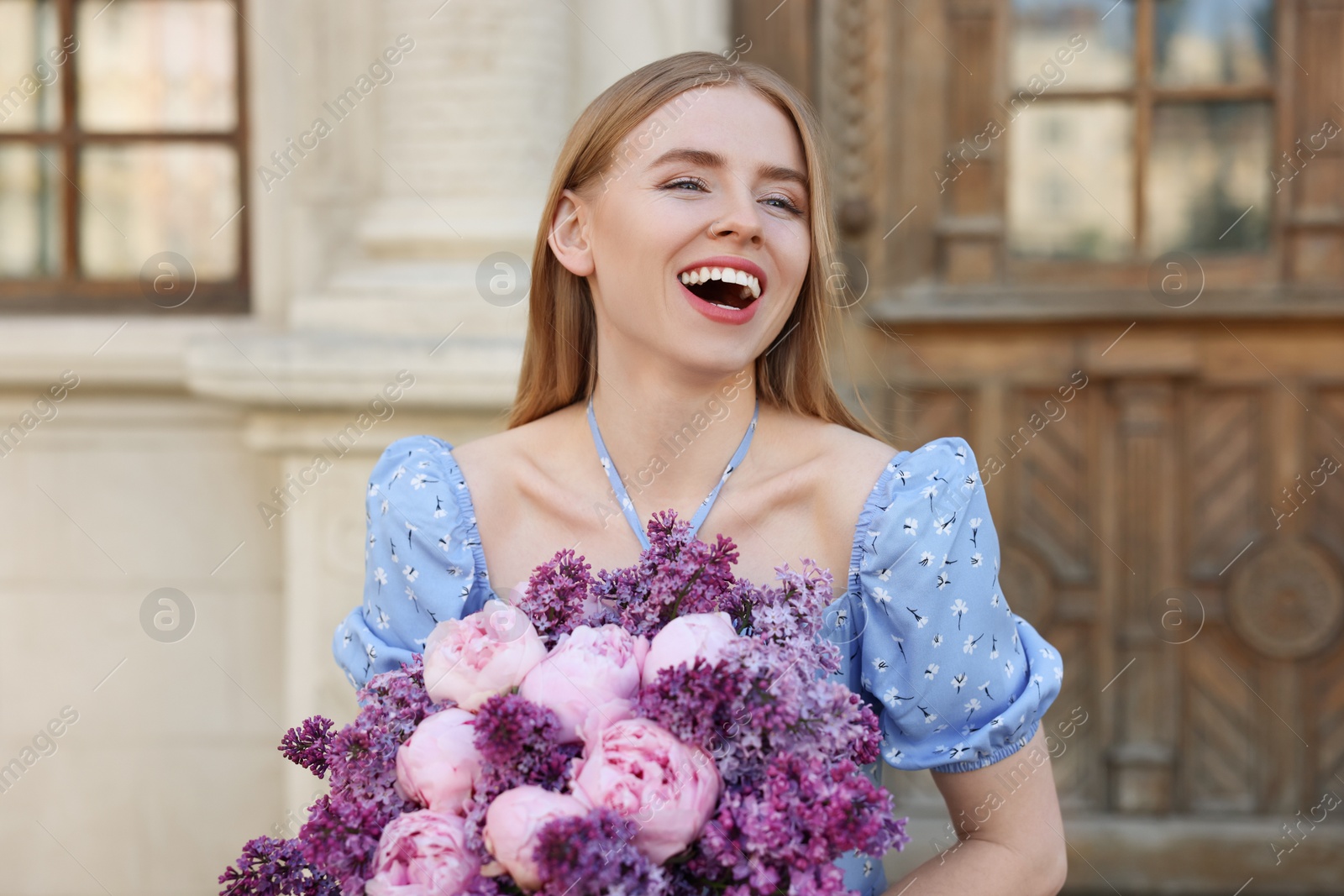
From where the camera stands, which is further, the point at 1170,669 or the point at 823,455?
the point at 1170,669

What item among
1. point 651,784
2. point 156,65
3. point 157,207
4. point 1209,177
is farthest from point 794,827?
point 156,65

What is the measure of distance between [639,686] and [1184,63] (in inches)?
115

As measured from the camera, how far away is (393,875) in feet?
3.33

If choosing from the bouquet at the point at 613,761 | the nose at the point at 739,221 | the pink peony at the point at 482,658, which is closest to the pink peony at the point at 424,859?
the bouquet at the point at 613,761

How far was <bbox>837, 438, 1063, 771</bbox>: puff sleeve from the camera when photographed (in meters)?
1.40

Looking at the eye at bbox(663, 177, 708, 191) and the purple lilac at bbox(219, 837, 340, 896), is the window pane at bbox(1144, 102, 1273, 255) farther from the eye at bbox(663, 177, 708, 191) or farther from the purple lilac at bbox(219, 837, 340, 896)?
the purple lilac at bbox(219, 837, 340, 896)

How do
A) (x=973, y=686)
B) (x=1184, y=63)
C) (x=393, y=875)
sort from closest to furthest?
(x=393, y=875) < (x=973, y=686) < (x=1184, y=63)

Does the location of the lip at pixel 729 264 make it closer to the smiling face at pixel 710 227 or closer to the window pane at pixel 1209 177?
the smiling face at pixel 710 227

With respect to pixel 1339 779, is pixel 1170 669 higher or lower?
higher

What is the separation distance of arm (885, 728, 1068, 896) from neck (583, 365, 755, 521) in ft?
1.47

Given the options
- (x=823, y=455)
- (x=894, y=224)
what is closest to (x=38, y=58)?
(x=894, y=224)

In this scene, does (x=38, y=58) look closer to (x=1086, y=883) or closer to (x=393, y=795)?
(x=393, y=795)

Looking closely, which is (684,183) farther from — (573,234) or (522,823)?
(522,823)

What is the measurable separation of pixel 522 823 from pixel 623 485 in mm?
659
